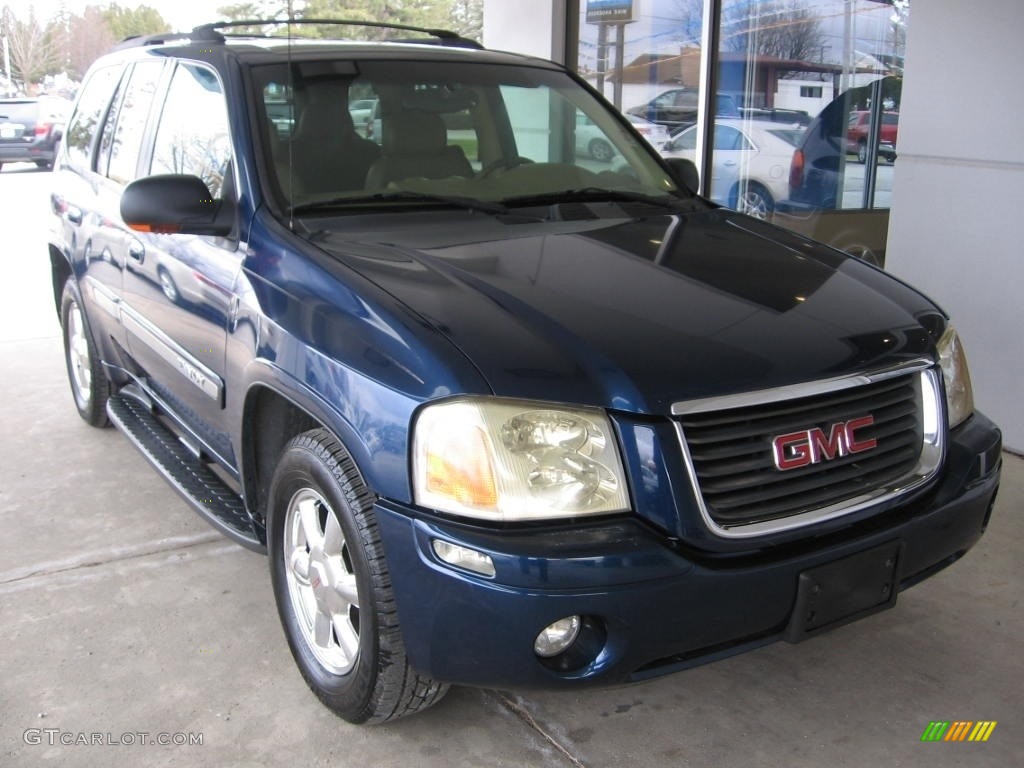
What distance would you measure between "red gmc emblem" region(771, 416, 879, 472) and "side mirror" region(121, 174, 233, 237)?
168cm

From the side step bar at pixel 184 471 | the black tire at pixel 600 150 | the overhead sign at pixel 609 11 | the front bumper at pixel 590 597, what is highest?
the overhead sign at pixel 609 11

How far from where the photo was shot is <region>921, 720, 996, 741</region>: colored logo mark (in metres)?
2.69

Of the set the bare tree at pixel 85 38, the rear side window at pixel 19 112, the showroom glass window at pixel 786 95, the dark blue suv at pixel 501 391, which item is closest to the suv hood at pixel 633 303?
the dark blue suv at pixel 501 391

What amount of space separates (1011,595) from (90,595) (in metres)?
3.07

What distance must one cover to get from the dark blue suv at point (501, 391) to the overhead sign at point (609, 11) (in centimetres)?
477

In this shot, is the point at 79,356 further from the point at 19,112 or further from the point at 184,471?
the point at 19,112

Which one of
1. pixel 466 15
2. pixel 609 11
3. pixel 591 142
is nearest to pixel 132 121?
pixel 591 142

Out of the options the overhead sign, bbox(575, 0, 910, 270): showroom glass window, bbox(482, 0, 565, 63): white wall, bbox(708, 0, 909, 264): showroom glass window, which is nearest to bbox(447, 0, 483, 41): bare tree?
bbox(482, 0, 565, 63): white wall

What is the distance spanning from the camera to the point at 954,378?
2.83m

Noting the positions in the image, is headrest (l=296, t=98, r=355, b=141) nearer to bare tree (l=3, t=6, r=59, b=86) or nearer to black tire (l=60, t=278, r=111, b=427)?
black tire (l=60, t=278, r=111, b=427)

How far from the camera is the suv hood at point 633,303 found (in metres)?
2.24

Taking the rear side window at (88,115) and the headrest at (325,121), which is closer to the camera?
the headrest at (325,121)

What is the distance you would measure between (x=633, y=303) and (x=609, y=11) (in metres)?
6.27

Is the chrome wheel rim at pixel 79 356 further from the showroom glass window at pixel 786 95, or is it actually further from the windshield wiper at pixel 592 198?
the showroom glass window at pixel 786 95
